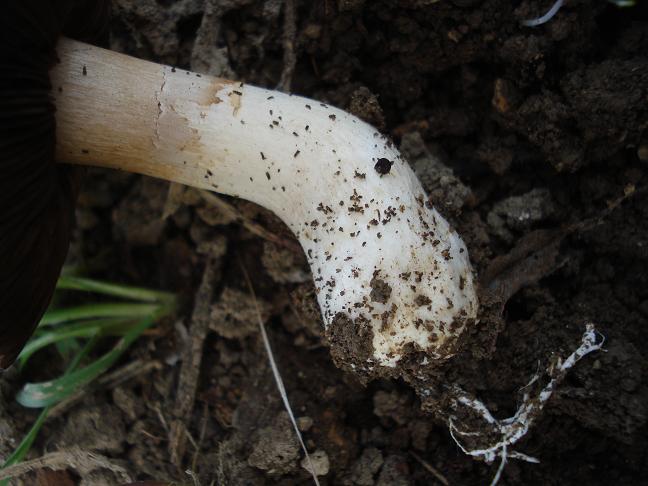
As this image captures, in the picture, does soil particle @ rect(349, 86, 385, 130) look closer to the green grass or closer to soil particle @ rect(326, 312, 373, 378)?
soil particle @ rect(326, 312, 373, 378)

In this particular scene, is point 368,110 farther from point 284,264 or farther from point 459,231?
point 284,264

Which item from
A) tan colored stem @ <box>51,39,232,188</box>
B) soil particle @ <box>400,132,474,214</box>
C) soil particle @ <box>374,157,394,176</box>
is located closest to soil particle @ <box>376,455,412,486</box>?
soil particle @ <box>400,132,474,214</box>

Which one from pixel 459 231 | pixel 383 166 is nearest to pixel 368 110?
pixel 383 166

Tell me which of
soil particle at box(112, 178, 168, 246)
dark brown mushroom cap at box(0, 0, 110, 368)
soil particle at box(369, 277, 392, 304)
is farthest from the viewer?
soil particle at box(112, 178, 168, 246)

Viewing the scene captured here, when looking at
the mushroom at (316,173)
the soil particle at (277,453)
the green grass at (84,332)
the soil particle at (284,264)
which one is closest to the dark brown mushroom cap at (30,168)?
the mushroom at (316,173)

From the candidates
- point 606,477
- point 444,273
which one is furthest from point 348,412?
point 606,477

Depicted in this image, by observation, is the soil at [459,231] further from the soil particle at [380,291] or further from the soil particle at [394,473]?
the soil particle at [380,291]

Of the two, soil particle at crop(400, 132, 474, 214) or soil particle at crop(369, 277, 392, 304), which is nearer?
soil particle at crop(369, 277, 392, 304)
